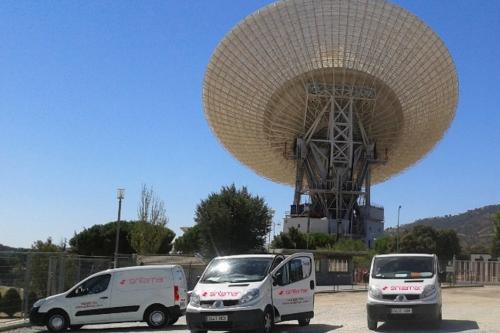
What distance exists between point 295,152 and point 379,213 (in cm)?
1379

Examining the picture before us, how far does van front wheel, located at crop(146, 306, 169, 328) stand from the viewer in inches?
797

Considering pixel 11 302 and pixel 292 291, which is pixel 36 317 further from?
pixel 292 291

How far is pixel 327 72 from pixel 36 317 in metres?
54.5

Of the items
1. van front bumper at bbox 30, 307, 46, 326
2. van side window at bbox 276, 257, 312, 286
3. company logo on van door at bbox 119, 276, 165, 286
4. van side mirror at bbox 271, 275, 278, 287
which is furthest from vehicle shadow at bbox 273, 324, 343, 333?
van front bumper at bbox 30, 307, 46, 326

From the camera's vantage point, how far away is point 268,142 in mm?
80188

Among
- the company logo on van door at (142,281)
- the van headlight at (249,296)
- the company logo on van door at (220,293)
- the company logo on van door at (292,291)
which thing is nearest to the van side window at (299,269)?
the company logo on van door at (292,291)

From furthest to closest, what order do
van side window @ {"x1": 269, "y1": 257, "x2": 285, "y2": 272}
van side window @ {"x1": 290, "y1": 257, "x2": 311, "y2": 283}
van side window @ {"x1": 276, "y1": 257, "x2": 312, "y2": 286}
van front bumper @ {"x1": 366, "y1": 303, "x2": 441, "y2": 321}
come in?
van side window @ {"x1": 290, "y1": 257, "x2": 311, "y2": 283} < van side window @ {"x1": 276, "y1": 257, "x2": 312, "y2": 286} < van front bumper @ {"x1": 366, "y1": 303, "x2": 441, "y2": 321} < van side window @ {"x1": 269, "y1": 257, "x2": 285, "y2": 272}

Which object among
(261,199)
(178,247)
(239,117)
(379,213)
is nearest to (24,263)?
(261,199)

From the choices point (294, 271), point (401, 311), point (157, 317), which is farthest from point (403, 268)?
point (157, 317)

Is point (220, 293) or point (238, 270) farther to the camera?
point (238, 270)

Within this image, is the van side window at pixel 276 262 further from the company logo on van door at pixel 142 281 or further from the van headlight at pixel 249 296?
the company logo on van door at pixel 142 281

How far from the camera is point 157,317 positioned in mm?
20250

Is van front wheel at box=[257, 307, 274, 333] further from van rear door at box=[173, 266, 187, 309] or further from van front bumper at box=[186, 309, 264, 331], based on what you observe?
Result: van rear door at box=[173, 266, 187, 309]

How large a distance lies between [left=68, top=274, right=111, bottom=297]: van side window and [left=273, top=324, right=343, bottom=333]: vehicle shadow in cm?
536
